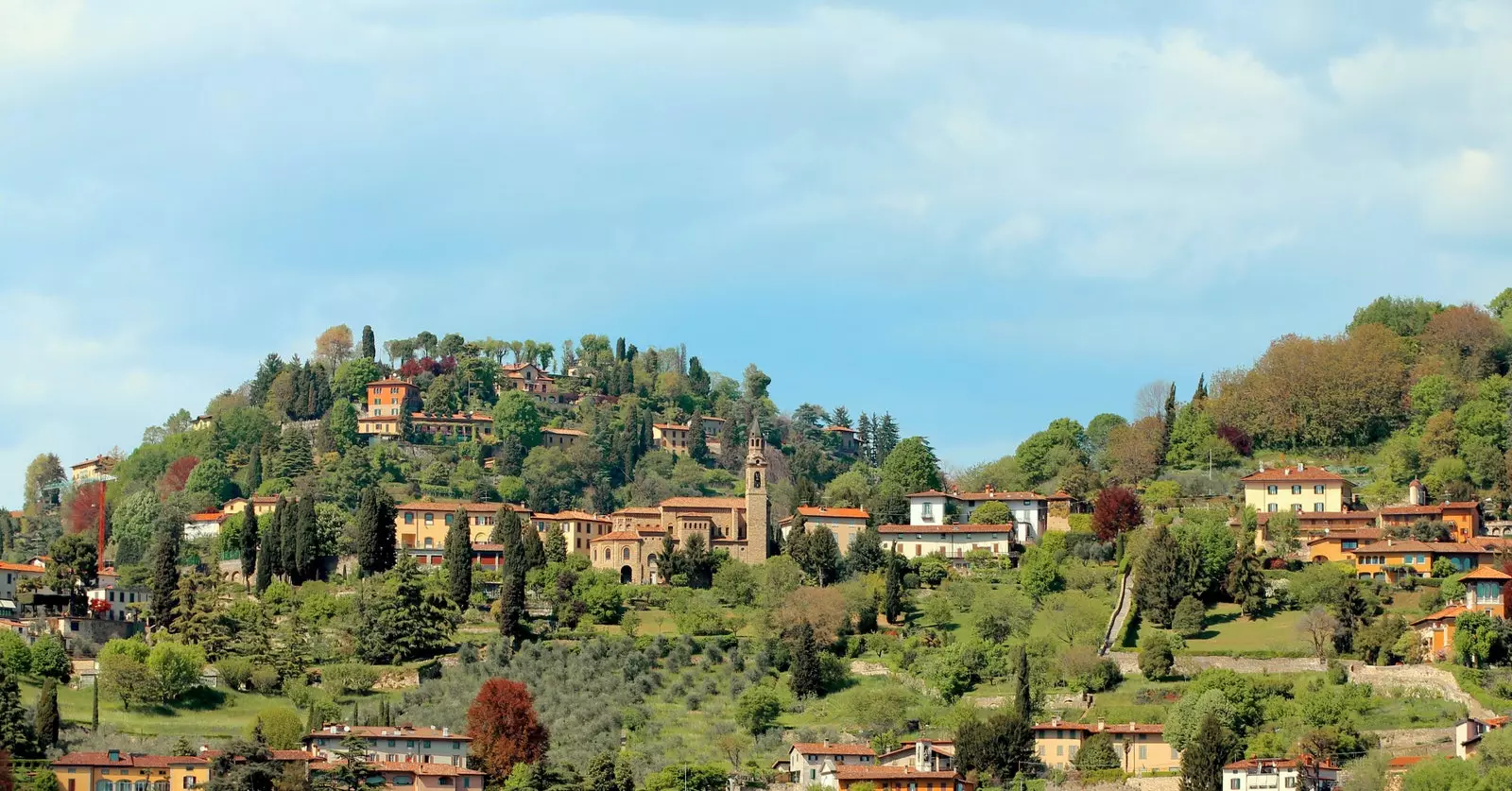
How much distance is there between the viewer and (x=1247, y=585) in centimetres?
8588

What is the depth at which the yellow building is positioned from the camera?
7056 centimetres

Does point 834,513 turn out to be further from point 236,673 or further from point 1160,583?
point 236,673

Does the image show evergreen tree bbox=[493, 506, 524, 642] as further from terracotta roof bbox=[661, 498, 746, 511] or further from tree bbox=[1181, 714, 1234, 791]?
tree bbox=[1181, 714, 1234, 791]

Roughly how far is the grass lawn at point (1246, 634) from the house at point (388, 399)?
54857 mm

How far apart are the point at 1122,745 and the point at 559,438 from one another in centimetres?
5947

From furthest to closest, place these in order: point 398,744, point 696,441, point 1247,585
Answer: point 696,441
point 1247,585
point 398,744

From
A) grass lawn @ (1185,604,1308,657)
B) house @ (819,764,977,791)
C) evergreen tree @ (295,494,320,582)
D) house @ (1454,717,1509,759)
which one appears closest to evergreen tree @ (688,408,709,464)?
evergreen tree @ (295,494,320,582)

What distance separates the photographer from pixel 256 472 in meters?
119

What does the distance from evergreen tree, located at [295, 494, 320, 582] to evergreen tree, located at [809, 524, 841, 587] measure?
1906 centimetres

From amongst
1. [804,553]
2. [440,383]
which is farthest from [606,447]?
[804,553]

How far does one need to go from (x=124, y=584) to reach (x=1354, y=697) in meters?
48.0

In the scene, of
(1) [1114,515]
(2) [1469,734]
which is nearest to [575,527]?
(1) [1114,515]

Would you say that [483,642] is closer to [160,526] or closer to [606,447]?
[160,526]

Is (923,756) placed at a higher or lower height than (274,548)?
lower
